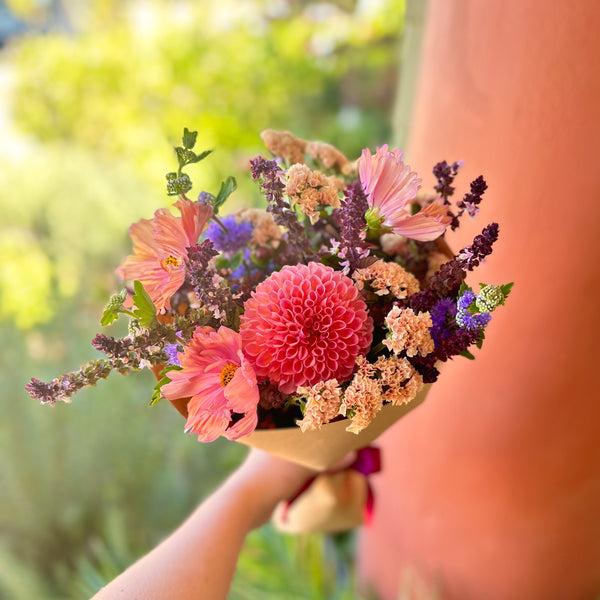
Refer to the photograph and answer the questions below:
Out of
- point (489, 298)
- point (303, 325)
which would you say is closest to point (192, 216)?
point (303, 325)

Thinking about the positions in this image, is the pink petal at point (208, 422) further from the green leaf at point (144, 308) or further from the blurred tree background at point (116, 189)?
the blurred tree background at point (116, 189)

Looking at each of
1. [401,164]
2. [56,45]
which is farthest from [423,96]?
[56,45]

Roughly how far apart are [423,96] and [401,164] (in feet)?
1.28

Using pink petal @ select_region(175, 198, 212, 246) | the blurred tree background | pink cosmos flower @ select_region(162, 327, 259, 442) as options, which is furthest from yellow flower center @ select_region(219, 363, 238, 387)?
the blurred tree background

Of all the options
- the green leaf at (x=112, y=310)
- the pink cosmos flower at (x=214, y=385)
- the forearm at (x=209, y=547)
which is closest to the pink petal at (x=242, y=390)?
the pink cosmos flower at (x=214, y=385)

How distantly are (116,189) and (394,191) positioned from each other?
79.7 inches

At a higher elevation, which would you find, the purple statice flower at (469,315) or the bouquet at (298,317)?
the bouquet at (298,317)

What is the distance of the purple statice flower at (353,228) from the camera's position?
466mm

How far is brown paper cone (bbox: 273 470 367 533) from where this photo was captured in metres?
0.76

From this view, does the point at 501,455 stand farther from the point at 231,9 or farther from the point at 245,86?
the point at 231,9

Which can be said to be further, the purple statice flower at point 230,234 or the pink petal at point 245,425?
the purple statice flower at point 230,234

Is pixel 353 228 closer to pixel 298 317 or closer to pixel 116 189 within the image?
pixel 298 317

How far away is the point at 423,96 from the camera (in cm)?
81

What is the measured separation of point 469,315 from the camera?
17.8 inches
